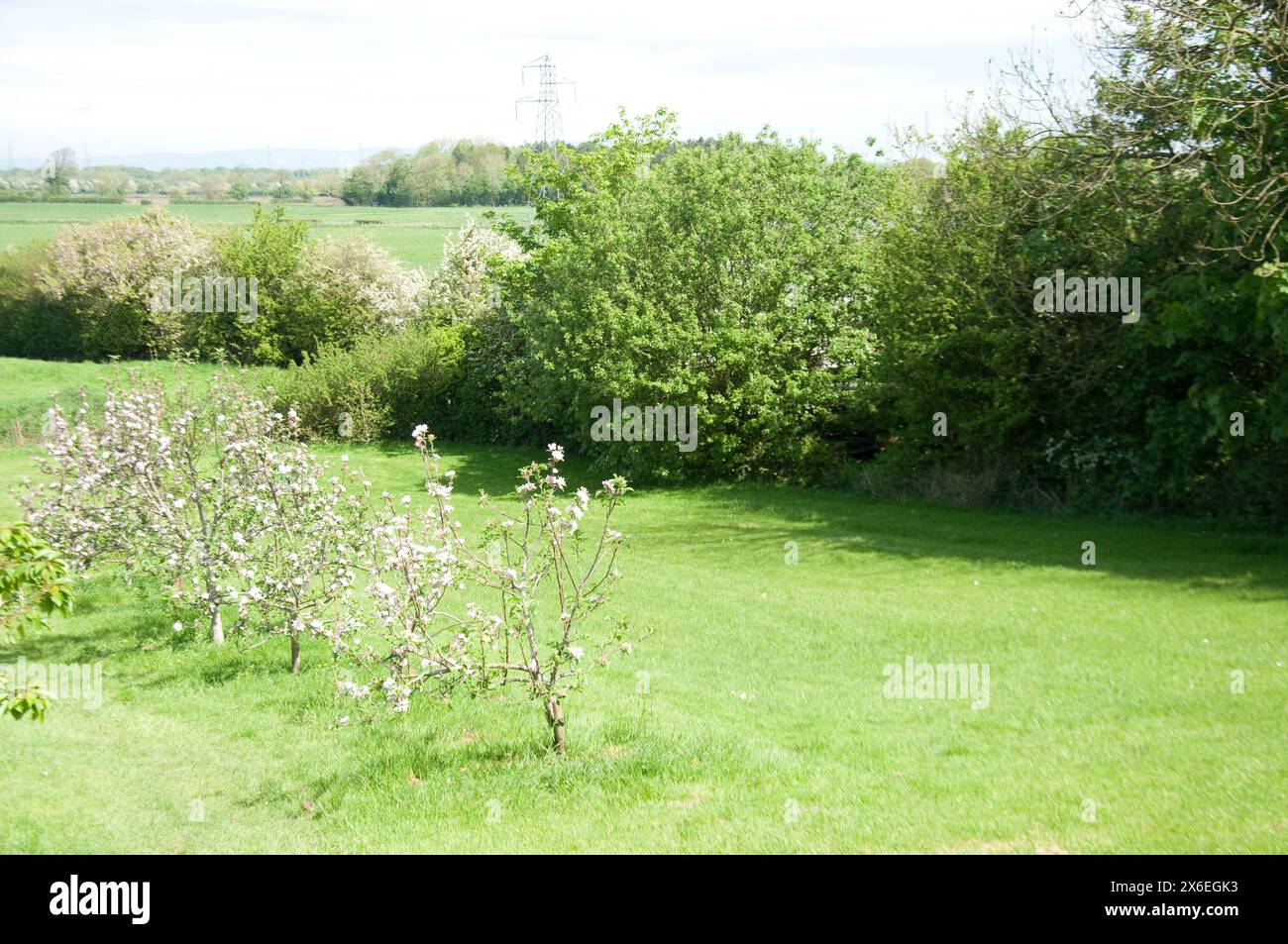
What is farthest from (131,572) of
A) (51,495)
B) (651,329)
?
(651,329)

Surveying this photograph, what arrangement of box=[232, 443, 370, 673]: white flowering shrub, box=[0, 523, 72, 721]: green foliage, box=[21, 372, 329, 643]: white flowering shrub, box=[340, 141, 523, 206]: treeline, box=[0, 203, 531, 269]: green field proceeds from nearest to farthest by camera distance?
box=[0, 523, 72, 721]: green foliage
box=[232, 443, 370, 673]: white flowering shrub
box=[21, 372, 329, 643]: white flowering shrub
box=[0, 203, 531, 269]: green field
box=[340, 141, 523, 206]: treeline

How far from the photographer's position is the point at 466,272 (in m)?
43.3

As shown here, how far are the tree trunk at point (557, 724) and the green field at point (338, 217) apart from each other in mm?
65867

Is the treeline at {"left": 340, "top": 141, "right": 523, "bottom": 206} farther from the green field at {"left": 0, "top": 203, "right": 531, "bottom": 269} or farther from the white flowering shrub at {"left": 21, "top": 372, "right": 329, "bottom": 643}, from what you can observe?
the white flowering shrub at {"left": 21, "top": 372, "right": 329, "bottom": 643}

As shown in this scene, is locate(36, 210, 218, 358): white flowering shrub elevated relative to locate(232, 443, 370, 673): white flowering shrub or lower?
elevated

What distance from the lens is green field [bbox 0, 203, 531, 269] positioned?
268ft

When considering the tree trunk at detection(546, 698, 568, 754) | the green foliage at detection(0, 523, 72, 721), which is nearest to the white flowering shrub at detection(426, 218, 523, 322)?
the tree trunk at detection(546, 698, 568, 754)

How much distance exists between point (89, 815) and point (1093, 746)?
8413 millimetres

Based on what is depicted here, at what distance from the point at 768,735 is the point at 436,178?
98066 mm

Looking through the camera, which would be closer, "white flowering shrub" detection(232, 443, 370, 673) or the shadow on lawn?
"white flowering shrub" detection(232, 443, 370, 673)

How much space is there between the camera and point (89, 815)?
931 cm

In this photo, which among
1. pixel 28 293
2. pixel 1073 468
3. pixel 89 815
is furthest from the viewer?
pixel 28 293

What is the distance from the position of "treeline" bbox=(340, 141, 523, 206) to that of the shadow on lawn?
6586 centimetres

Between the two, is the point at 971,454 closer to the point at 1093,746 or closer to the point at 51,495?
the point at 1093,746
